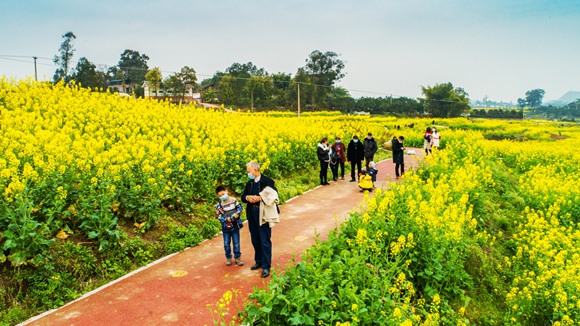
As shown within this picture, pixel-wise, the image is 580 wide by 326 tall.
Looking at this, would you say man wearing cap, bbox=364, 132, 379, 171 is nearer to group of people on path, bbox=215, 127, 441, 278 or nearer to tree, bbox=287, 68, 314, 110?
group of people on path, bbox=215, 127, 441, 278

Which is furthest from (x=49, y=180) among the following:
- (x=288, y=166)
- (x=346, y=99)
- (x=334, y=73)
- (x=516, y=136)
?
(x=334, y=73)

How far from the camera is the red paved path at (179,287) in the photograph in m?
5.16

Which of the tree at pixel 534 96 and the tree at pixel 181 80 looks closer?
the tree at pixel 181 80

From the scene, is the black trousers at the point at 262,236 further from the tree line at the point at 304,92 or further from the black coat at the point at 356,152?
the tree line at the point at 304,92

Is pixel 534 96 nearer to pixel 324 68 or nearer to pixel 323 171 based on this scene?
pixel 324 68

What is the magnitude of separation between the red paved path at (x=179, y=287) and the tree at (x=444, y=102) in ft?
211

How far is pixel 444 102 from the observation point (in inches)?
2702

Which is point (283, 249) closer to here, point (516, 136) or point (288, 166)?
point (288, 166)

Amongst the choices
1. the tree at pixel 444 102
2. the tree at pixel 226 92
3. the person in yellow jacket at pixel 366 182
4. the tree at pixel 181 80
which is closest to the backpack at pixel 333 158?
the person in yellow jacket at pixel 366 182

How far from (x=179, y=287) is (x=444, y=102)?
69687 millimetres

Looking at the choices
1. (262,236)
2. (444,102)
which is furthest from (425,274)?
(444,102)

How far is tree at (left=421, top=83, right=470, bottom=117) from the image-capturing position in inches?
2677

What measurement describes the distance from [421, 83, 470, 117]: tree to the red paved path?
2529 inches

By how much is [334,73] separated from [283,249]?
6371 cm
